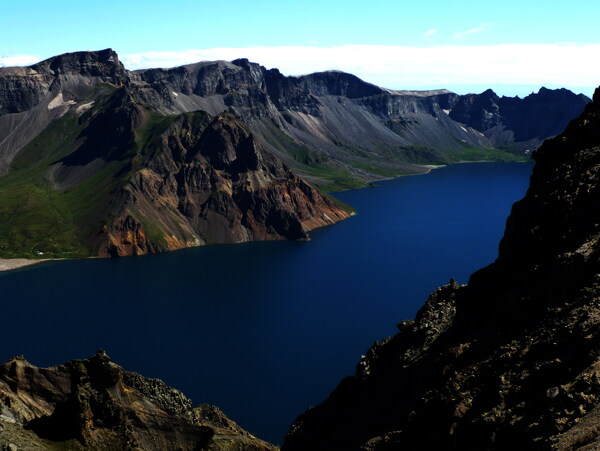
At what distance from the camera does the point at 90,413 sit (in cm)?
5181

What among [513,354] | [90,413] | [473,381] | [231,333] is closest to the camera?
[513,354]

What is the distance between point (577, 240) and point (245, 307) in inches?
5066

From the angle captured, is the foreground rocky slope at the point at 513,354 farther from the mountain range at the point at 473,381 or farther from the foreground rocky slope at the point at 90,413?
the foreground rocky slope at the point at 90,413

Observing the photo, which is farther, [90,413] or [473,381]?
[473,381]

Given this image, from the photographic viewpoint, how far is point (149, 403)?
62219mm

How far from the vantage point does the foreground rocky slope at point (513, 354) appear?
140 ft

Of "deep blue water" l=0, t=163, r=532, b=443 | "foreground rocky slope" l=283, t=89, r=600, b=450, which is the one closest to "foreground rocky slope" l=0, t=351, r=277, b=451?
"foreground rocky slope" l=283, t=89, r=600, b=450

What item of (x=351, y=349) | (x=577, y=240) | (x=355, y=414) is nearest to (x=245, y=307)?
(x=351, y=349)

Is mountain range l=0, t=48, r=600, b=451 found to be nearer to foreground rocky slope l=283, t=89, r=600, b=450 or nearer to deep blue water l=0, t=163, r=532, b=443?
foreground rocky slope l=283, t=89, r=600, b=450

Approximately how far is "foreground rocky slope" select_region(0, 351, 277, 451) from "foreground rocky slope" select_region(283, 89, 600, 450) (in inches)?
630

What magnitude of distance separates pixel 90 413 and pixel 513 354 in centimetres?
3524

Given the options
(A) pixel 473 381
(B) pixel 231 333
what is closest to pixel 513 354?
(A) pixel 473 381

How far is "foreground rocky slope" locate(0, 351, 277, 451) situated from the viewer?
50.3 meters

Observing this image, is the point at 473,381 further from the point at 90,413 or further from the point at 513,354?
the point at 90,413
